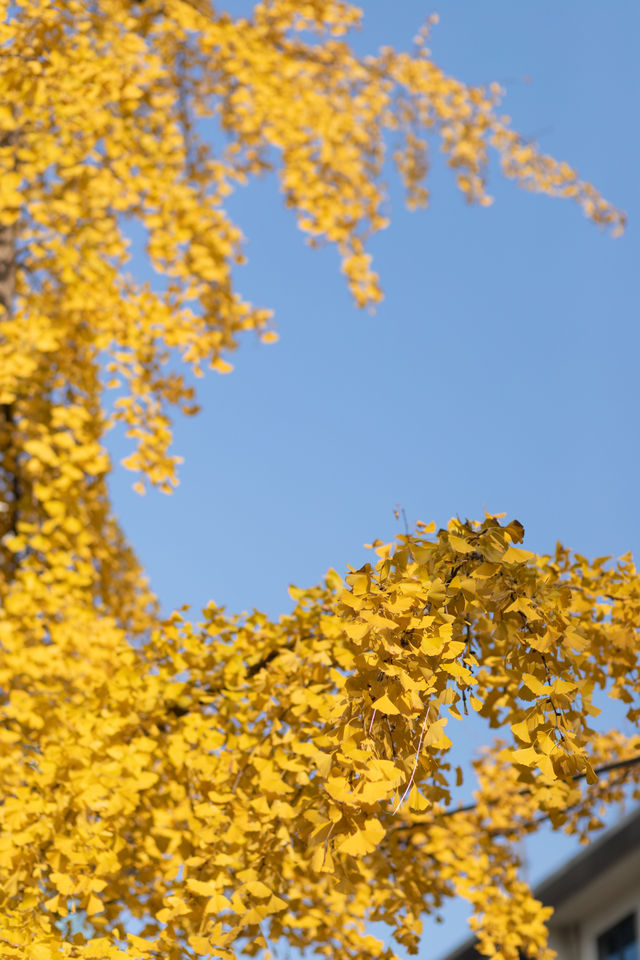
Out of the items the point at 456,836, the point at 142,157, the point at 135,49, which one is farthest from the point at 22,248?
the point at 456,836

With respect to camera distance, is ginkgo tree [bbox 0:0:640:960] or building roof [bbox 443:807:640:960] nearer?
ginkgo tree [bbox 0:0:640:960]

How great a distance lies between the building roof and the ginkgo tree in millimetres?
4290

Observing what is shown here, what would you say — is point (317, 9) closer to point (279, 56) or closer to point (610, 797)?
point (279, 56)

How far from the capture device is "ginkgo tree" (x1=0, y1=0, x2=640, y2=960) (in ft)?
6.83

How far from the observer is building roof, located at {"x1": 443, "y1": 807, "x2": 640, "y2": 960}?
850 cm

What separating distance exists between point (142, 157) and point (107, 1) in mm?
970

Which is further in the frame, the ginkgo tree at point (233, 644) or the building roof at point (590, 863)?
the building roof at point (590, 863)

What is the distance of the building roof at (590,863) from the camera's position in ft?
27.9

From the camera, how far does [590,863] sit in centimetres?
922

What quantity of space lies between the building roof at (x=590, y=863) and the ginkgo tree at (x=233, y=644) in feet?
14.1

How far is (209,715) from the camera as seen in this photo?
3.26 meters

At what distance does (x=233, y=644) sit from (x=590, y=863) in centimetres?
735

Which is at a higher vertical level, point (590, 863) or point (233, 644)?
point (590, 863)

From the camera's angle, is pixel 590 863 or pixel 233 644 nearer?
pixel 233 644
